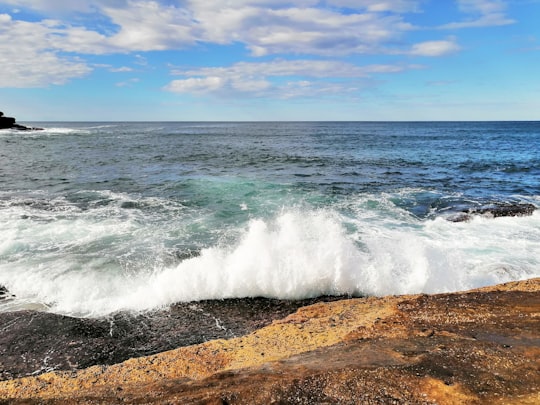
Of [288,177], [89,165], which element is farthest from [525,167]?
[89,165]

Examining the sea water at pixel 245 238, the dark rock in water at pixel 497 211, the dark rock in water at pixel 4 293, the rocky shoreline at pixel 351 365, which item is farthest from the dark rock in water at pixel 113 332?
the dark rock in water at pixel 497 211

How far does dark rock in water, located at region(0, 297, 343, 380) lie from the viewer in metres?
5.62

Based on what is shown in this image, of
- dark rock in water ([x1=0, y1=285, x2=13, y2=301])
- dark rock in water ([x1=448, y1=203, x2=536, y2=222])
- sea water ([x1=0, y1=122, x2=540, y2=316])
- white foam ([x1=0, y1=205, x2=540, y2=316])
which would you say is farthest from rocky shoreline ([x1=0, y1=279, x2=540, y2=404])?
dark rock in water ([x1=448, y1=203, x2=536, y2=222])

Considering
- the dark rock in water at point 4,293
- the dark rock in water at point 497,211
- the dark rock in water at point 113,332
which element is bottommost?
the dark rock in water at point 113,332

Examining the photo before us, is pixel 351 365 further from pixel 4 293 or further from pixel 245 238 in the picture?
pixel 4 293

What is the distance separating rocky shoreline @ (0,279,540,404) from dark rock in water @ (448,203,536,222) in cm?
850

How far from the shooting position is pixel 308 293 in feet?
26.4

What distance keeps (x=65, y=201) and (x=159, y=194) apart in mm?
4043

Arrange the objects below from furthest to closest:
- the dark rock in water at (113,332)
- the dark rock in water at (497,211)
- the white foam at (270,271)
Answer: the dark rock in water at (497,211) → the white foam at (270,271) → the dark rock in water at (113,332)

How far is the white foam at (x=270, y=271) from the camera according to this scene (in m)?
7.81

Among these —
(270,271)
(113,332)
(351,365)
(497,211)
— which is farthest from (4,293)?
(497,211)

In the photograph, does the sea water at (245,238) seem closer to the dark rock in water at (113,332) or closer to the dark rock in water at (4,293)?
the dark rock in water at (4,293)

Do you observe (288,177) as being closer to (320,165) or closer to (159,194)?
(320,165)

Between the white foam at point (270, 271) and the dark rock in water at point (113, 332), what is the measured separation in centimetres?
47
